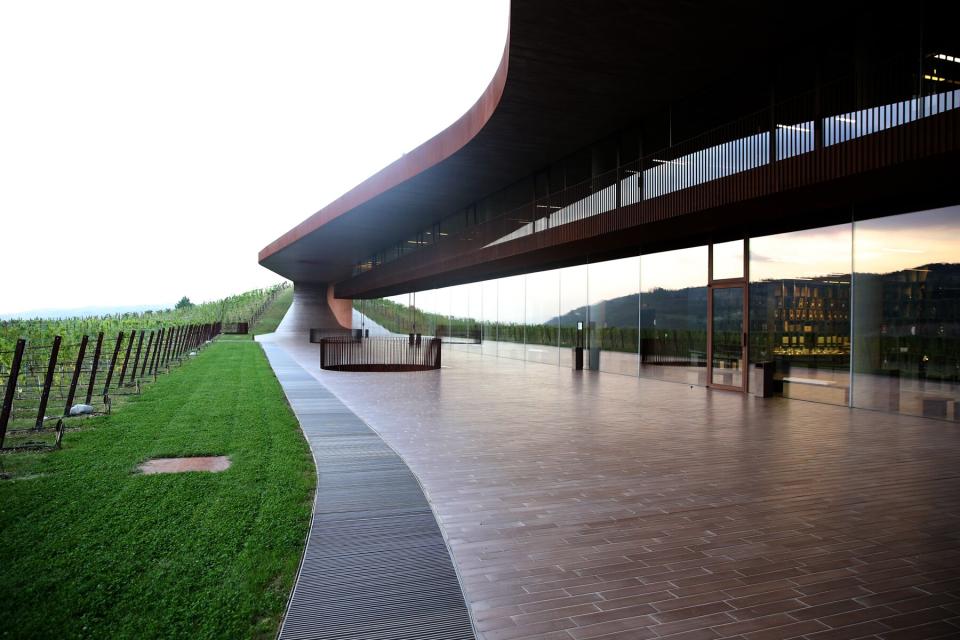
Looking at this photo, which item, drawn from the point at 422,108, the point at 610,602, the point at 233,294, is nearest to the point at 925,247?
the point at 610,602

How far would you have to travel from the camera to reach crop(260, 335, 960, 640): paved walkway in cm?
321

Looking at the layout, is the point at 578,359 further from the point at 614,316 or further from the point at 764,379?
the point at 764,379

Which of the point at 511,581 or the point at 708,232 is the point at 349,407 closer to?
the point at 511,581

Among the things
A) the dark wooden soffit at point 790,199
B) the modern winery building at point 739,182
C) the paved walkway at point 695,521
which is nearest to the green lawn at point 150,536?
the paved walkway at point 695,521

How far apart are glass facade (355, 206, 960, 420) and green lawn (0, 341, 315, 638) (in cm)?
985

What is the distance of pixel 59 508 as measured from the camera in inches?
188

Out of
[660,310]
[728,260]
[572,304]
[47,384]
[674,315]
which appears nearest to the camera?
[47,384]

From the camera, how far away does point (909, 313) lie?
33.2 feet

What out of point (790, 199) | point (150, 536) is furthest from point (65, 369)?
point (790, 199)

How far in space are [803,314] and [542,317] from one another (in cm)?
1155

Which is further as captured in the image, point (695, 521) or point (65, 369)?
point (65, 369)

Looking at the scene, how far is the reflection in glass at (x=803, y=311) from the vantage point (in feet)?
37.1

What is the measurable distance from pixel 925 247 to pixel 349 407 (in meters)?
10.2

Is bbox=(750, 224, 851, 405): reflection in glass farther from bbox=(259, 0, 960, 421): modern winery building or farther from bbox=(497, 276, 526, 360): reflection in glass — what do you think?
bbox=(497, 276, 526, 360): reflection in glass
